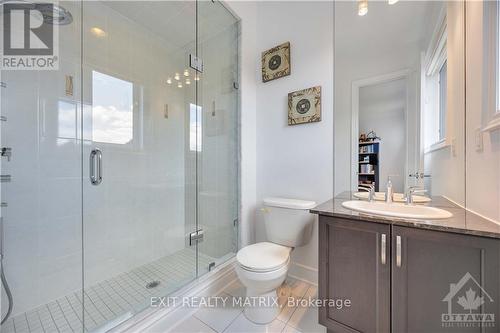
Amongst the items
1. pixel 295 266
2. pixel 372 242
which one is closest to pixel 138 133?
pixel 295 266

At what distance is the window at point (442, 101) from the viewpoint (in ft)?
4.04

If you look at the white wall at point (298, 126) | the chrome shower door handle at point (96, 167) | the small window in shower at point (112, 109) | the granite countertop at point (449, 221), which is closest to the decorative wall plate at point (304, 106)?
the white wall at point (298, 126)

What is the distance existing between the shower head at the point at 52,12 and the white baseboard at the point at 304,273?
2.82m

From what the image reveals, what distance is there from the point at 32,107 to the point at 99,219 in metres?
1.02

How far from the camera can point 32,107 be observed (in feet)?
4.91

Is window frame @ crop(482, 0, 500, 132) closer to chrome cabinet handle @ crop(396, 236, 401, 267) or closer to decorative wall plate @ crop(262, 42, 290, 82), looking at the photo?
chrome cabinet handle @ crop(396, 236, 401, 267)

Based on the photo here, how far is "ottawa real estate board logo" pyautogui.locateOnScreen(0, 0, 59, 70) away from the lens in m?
Answer: 1.40

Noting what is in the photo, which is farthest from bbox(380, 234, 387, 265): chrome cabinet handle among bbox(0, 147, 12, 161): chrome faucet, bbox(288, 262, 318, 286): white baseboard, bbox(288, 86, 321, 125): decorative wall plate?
bbox(0, 147, 12, 161): chrome faucet

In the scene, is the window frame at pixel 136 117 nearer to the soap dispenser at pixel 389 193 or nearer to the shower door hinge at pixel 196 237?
the shower door hinge at pixel 196 237

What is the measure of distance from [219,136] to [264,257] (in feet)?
4.10

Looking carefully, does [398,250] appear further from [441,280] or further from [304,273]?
[304,273]

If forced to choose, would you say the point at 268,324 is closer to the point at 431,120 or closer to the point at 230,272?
the point at 230,272

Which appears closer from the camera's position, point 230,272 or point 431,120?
point 431,120

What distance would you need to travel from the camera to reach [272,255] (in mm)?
1444
